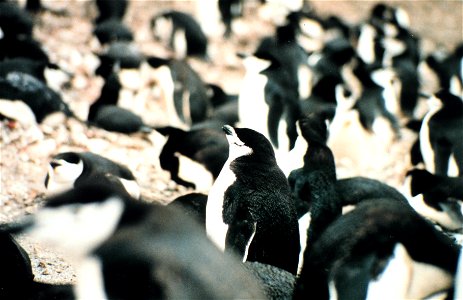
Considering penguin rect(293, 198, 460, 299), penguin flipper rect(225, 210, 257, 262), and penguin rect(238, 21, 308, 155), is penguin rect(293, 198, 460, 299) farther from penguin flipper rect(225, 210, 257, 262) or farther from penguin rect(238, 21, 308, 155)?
penguin rect(238, 21, 308, 155)

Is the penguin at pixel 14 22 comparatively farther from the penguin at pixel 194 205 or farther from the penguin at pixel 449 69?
the penguin at pixel 449 69

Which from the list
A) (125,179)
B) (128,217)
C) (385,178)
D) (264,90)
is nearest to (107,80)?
(264,90)

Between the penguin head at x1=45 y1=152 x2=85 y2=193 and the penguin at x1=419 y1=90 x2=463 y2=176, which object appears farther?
the penguin at x1=419 y1=90 x2=463 y2=176

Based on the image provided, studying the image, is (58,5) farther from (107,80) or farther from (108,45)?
(107,80)

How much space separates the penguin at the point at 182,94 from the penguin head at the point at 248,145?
2611 millimetres

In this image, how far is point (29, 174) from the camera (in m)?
4.75

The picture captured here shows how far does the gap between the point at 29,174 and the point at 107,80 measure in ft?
5.88

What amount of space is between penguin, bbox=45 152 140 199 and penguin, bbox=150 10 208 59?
3.68m

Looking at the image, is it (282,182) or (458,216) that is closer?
(282,182)

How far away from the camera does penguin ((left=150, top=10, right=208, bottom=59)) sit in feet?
25.9

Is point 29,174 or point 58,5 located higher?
point 58,5

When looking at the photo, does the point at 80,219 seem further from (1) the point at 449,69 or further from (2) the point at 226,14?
(2) the point at 226,14

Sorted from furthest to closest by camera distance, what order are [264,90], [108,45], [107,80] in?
[108,45], [107,80], [264,90]

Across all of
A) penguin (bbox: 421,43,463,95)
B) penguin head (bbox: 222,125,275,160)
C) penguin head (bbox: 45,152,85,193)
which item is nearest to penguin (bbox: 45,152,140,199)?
penguin head (bbox: 45,152,85,193)
